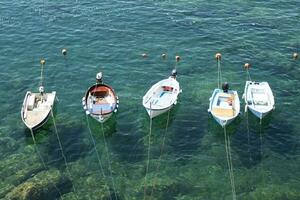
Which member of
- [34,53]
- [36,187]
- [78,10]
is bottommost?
[36,187]

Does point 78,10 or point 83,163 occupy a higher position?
point 78,10

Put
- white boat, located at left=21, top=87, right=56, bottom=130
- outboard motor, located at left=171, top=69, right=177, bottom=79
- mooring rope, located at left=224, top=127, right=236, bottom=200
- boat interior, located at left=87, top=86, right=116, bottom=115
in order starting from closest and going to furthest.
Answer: mooring rope, located at left=224, top=127, right=236, bottom=200
white boat, located at left=21, top=87, right=56, bottom=130
boat interior, located at left=87, top=86, right=116, bottom=115
outboard motor, located at left=171, top=69, right=177, bottom=79

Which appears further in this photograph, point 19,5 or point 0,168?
point 19,5

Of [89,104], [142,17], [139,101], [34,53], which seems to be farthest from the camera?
[142,17]

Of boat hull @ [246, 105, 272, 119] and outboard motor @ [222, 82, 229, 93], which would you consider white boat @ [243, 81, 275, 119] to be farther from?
outboard motor @ [222, 82, 229, 93]

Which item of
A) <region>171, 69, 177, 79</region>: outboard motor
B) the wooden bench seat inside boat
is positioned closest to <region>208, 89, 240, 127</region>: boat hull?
the wooden bench seat inside boat

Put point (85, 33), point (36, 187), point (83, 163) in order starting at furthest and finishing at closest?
point (85, 33) < point (83, 163) < point (36, 187)

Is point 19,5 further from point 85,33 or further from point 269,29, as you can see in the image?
point 269,29

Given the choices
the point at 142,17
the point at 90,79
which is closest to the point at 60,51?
the point at 90,79
